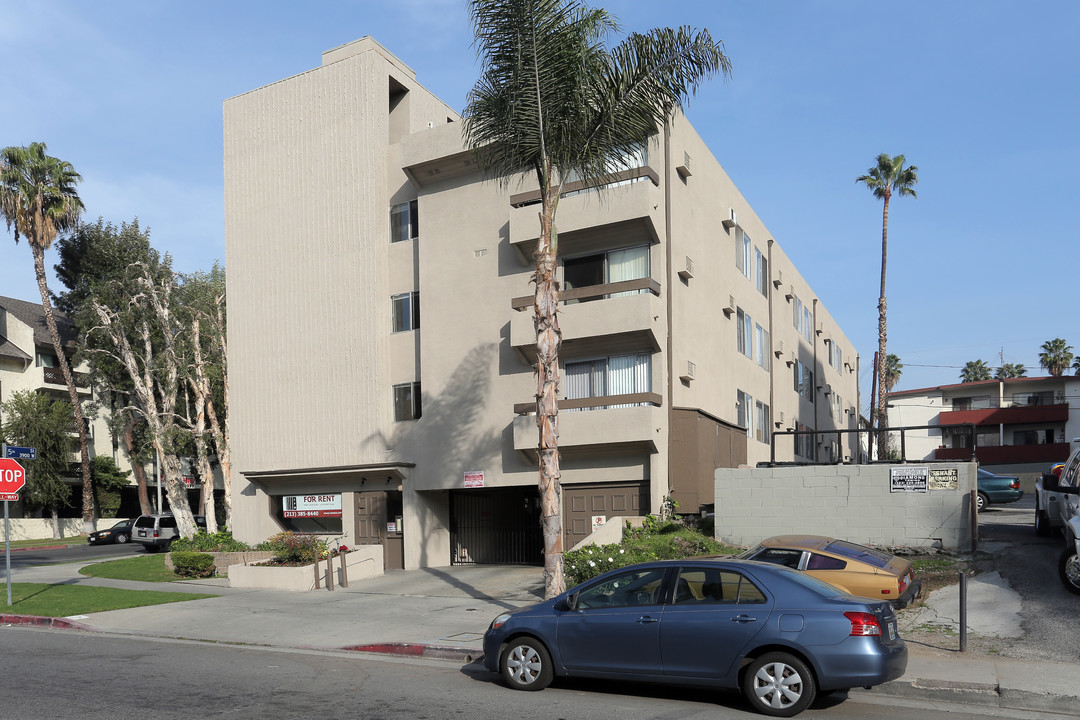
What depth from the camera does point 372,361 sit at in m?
25.7

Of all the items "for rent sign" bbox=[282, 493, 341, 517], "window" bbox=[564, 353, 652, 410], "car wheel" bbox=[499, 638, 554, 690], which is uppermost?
"window" bbox=[564, 353, 652, 410]

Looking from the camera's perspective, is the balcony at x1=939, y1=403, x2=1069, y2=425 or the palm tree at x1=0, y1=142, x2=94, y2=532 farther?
the balcony at x1=939, y1=403, x2=1069, y2=425

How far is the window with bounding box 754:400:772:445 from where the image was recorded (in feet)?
101

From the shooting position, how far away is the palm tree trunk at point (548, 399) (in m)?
15.0

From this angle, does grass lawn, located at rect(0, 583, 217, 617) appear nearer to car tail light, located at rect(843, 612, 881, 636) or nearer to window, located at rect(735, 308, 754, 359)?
car tail light, located at rect(843, 612, 881, 636)

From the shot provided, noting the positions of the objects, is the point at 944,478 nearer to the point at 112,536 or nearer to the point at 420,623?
the point at 420,623

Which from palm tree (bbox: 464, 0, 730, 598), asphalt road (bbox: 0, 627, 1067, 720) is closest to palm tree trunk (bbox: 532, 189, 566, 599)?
palm tree (bbox: 464, 0, 730, 598)

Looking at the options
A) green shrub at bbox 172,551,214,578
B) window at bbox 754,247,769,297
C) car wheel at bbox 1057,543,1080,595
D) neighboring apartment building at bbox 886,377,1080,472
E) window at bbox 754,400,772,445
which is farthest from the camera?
neighboring apartment building at bbox 886,377,1080,472

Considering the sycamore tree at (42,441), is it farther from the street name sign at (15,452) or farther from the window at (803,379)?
the window at (803,379)

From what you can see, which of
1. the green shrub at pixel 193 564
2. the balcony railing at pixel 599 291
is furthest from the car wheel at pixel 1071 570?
the green shrub at pixel 193 564

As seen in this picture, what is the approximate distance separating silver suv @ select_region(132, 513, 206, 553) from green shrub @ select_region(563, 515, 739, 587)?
24.0m

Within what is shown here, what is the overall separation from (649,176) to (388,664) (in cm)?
1421

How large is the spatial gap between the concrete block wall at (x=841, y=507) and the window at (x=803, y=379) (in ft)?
61.2

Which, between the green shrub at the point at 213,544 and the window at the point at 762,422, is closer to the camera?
the green shrub at the point at 213,544
